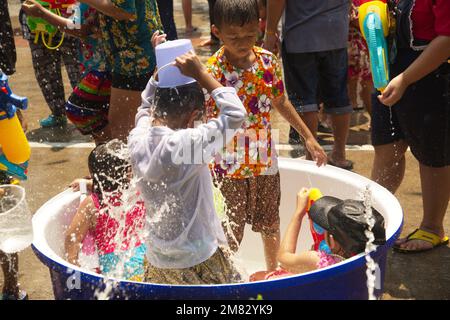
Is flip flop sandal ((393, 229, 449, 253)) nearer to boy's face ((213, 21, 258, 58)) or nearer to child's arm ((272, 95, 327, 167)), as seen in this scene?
child's arm ((272, 95, 327, 167))

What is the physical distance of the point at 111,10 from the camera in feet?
12.4

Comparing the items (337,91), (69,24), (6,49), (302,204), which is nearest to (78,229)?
(302,204)

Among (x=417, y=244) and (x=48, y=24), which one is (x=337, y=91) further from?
(x=48, y=24)

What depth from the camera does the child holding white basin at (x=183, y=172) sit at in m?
2.34

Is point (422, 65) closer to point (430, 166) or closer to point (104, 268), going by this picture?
point (430, 166)

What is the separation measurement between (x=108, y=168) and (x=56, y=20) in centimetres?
170

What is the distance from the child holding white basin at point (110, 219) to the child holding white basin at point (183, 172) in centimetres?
57

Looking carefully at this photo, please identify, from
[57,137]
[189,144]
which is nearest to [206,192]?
[189,144]

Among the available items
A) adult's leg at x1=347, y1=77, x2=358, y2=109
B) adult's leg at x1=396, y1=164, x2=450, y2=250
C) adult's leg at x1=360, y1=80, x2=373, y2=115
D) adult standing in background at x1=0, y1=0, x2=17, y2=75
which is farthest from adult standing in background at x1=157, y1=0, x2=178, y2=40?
adult's leg at x1=396, y1=164, x2=450, y2=250

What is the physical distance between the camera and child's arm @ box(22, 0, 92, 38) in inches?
169

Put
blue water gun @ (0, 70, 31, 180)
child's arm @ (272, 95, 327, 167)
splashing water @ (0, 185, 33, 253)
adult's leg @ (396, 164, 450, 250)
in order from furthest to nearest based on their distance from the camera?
adult's leg @ (396, 164, 450, 250) → child's arm @ (272, 95, 327, 167) → blue water gun @ (0, 70, 31, 180) → splashing water @ (0, 185, 33, 253)

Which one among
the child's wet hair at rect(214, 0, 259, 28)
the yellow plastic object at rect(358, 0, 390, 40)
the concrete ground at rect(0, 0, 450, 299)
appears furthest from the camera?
the concrete ground at rect(0, 0, 450, 299)

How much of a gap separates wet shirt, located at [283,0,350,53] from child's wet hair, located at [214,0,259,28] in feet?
5.25

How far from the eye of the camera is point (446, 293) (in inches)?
131
